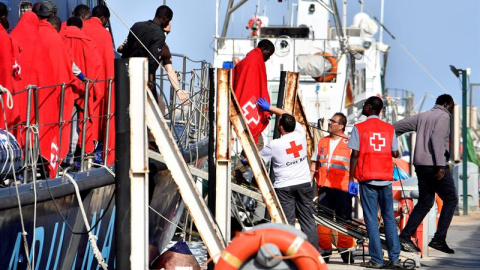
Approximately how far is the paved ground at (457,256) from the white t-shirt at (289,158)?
1265 mm

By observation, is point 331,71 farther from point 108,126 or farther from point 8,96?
point 8,96

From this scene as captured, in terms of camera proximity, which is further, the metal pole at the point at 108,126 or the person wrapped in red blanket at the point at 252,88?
the person wrapped in red blanket at the point at 252,88

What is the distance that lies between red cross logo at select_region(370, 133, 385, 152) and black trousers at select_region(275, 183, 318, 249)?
28.7 inches

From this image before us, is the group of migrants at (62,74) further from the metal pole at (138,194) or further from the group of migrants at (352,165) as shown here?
the group of migrants at (352,165)

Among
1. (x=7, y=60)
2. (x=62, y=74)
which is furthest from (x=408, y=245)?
(x=7, y=60)

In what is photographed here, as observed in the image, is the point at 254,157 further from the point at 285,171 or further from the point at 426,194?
the point at 426,194

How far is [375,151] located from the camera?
36.1ft

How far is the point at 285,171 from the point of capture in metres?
10.8

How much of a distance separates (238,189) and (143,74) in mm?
3315

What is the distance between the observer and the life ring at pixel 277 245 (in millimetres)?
6457

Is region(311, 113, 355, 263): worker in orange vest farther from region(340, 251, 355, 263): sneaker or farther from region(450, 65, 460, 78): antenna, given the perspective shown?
region(450, 65, 460, 78): antenna

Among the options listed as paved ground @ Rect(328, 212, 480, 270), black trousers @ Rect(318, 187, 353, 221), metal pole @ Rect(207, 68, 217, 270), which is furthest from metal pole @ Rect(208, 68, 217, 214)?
black trousers @ Rect(318, 187, 353, 221)

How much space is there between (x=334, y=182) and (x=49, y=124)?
477 centimetres

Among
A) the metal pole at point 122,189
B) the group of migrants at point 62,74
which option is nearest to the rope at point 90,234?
the group of migrants at point 62,74
